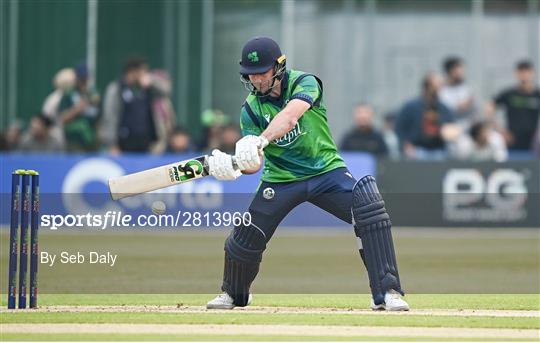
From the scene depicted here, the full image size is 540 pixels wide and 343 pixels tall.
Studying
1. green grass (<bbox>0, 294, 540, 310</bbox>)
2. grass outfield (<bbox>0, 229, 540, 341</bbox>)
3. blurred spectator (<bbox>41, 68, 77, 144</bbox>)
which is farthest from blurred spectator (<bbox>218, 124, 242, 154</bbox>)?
green grass (<bbox>0, 294, 540, 310</bbox>)

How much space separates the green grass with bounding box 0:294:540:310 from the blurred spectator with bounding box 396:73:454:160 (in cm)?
995

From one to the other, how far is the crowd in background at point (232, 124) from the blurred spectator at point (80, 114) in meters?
0.02

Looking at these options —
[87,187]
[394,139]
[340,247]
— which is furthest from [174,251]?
[394,139]

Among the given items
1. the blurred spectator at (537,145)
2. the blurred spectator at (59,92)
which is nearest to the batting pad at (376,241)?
the blurred spectator at (59,92)

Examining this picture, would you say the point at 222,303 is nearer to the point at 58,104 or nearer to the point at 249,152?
the point at 249,152

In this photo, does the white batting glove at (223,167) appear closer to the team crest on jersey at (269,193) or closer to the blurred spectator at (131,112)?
the team crest on jersey at (269,193)

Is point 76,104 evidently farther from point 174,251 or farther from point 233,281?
point 233,281

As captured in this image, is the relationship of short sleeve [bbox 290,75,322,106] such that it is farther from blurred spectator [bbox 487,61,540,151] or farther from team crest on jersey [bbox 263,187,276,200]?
blurred spectator [bbox 487,61,540,151]

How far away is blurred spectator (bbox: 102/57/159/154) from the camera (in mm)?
21703

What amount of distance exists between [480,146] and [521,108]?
0.93m

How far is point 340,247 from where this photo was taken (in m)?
19.4

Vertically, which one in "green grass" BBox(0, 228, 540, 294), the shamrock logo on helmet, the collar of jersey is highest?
the shamrock logo on helmet

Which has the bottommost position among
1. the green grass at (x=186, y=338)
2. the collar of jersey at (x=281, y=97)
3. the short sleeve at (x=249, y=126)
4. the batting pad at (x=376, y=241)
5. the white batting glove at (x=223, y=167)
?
the green grass at (x=186, y=338)

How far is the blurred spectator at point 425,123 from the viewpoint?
22.8m
